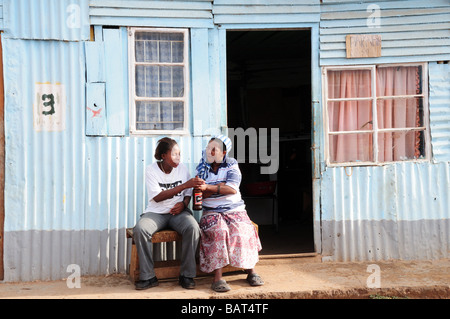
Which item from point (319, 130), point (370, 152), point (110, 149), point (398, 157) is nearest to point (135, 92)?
point (110, 149)

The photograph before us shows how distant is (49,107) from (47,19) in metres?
1.06

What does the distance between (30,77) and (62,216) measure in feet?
5.65

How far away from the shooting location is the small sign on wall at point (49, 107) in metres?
5.63

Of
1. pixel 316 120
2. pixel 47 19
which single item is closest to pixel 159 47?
pixel 47 19

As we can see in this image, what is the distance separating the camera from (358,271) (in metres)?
5.71

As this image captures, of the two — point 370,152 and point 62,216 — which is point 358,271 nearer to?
point 370,152

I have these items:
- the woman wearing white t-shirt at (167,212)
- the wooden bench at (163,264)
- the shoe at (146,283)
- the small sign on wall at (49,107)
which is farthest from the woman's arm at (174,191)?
the small sign on wall at (49,107)

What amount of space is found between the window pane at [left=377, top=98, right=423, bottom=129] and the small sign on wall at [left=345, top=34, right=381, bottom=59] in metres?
0.66

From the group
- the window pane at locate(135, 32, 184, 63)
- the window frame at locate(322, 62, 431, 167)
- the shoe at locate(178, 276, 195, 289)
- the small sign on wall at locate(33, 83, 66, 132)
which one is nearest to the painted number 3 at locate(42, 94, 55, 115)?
the small sign on wall at locate(33, 83, 66, 132)

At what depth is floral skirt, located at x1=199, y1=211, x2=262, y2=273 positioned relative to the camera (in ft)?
16.8

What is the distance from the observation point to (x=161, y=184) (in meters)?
5.39

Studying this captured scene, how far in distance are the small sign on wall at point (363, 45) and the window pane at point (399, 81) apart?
32 cm

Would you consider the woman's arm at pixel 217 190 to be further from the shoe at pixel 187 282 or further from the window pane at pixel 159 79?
the window pane at pixel 159 79

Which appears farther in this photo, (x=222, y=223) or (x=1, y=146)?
(x=1, y=146)
